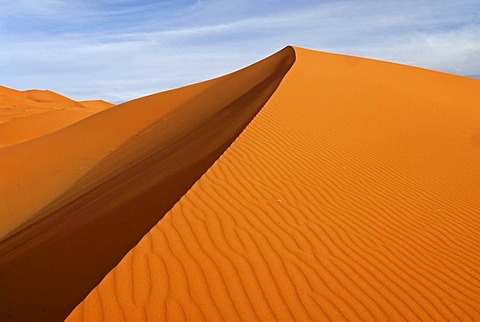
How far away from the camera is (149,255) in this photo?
4152 mm

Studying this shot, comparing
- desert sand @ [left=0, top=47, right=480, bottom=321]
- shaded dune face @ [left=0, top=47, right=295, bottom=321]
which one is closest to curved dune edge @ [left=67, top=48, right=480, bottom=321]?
desert sand @ [left=0, top=47, right=480, bottom=321]

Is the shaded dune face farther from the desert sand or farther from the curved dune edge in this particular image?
the curved dune edge

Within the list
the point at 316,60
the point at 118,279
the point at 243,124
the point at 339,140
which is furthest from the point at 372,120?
the point at 118,279

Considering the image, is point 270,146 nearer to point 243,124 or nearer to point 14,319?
point 243,124

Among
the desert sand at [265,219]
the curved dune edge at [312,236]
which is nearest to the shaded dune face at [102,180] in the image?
Result: the desert sand at [265,219]

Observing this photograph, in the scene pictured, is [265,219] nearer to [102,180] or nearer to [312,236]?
[312,236]

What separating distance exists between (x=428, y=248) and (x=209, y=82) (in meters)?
14.2

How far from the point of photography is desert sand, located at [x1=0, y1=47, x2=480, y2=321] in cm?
376

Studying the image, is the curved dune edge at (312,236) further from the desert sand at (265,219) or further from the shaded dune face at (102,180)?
the shaded dune face at (102,180)

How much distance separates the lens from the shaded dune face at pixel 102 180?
4.72 m

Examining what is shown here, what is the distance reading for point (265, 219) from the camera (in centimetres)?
505

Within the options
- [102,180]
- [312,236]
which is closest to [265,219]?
Result: [312,236]

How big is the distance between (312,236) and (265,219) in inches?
22.0

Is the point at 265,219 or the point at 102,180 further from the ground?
the point at 265,219
